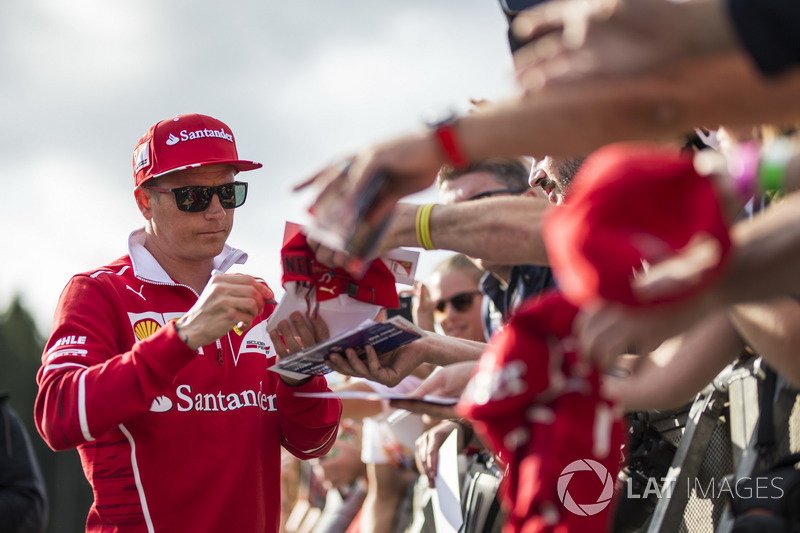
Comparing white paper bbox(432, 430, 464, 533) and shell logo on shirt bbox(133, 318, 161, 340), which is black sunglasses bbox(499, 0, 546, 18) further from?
white paper bbox(432, 430, 464, 533)

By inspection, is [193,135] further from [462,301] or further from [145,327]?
[462,301]

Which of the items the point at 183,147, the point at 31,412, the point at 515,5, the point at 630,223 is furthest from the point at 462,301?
the point at 31,412

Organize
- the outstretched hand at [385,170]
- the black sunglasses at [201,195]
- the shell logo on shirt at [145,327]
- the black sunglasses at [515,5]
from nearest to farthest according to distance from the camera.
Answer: the outstretched hand at [385,170] < the black sunglasses at [515,5] < the shell logo on shirt at [145,327] < the black sunglasses at [201,195]

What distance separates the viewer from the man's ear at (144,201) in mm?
3934

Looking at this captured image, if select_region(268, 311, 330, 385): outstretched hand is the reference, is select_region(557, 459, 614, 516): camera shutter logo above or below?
below

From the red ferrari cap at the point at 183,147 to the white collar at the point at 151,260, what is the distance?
0.87 ft

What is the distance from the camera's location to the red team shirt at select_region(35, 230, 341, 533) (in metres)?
3.13

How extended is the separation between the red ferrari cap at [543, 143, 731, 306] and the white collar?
2397 mm

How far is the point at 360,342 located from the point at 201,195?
4.17ft

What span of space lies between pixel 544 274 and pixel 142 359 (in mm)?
1822

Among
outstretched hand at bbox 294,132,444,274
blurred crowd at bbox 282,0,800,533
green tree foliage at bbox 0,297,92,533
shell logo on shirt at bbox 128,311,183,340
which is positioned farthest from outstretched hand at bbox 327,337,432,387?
green tree foliage at bbox 0,297,92,533

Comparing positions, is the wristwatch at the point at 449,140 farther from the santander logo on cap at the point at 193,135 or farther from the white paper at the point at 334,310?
the santander logo on cap at the point at 193,135

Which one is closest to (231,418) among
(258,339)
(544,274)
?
(258,339)

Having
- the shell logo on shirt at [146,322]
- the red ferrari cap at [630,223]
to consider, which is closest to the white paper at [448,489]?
the shell logo on shirt at [146,322]
